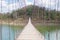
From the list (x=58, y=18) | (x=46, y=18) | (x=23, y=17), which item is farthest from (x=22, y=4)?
(x=58, y=18)

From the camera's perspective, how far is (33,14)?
238 centimetres

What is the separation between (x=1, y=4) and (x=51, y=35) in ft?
3.22

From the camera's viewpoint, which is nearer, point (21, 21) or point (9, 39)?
point (21, 21)

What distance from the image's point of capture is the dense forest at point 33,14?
236 cm

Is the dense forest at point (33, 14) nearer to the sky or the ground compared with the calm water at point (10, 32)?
nearer to the sky

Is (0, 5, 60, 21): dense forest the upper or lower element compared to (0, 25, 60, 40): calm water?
upper

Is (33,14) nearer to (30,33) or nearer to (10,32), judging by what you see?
(30,33)

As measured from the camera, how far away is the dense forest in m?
2.36

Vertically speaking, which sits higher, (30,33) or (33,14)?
(33,14)

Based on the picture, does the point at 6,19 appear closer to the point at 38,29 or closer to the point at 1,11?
the point at 1,11

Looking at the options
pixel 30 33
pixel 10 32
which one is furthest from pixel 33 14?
pixel 10 32

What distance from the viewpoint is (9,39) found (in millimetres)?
2521

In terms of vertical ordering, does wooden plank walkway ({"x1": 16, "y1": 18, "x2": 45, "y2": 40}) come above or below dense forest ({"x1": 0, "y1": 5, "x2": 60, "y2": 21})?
below

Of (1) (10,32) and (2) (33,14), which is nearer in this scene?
(2) (33,14)
